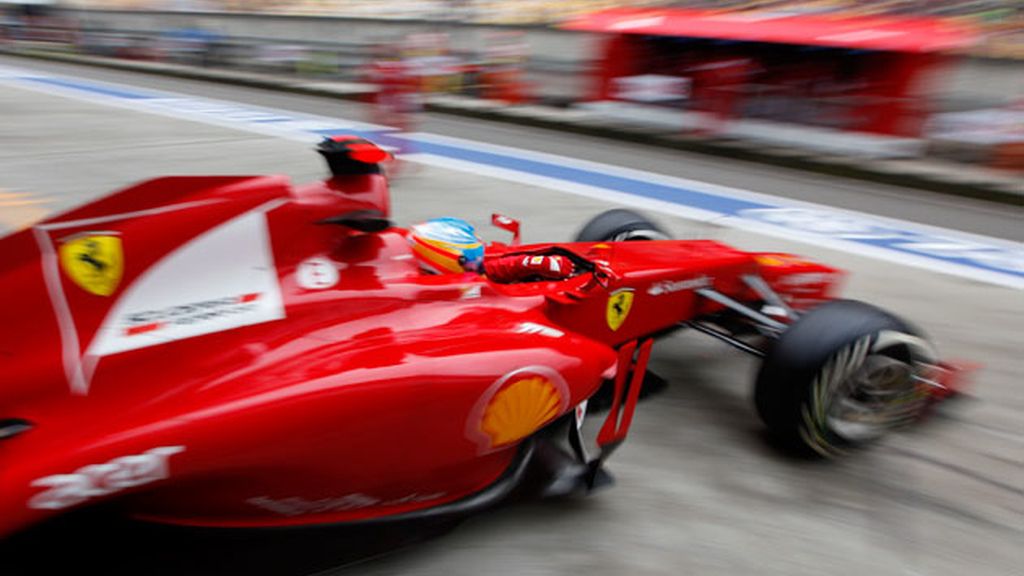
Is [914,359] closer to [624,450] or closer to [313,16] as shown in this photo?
[624,450]

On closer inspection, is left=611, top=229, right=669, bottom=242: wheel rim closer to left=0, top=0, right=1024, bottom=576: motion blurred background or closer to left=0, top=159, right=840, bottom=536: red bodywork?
left=0, top=0, right=1024, bottom=576: motion blurred background

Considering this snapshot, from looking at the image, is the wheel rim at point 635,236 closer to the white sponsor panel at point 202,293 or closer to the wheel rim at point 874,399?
the wheel rim at point 874,399

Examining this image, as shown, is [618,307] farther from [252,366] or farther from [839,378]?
[252,366]

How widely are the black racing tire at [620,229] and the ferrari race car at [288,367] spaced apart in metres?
1.32

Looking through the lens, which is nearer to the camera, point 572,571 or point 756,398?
point 572,571

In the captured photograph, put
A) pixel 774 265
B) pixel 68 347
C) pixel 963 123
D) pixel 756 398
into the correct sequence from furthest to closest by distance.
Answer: pixel 963 123 < pixel 774 265 < pixel 756 398 < pixel 68 347

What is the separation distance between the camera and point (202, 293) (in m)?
2.11

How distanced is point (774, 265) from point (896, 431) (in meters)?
0.92

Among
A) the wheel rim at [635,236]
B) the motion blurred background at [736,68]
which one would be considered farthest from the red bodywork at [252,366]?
the motion blurred background at [736,68]

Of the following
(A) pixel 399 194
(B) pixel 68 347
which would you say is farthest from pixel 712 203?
(B) pixel 68 347

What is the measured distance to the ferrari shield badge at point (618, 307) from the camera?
2963 millimetres

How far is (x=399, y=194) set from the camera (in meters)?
7.40

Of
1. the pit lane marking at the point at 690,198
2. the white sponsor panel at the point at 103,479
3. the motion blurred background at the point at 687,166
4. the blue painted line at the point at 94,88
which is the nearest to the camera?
the white sponsor panel at the point at 103,479

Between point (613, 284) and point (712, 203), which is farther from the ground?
point (613, 284)
